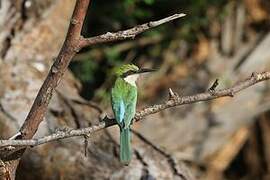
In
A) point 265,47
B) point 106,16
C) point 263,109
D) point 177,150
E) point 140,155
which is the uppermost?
point 106,16

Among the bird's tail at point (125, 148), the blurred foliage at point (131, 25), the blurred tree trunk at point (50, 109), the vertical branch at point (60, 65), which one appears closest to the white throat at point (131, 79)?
the bird's tail at point (125, 148)

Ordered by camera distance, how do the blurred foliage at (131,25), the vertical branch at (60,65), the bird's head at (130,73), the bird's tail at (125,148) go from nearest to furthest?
1. the vertical branch at (60,65)
2. the bird's tail at (125,148)
3. the bird's head at (130,73)
4. the blurred foliage at (131,25)

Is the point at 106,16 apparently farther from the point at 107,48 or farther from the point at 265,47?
the point at 265,47

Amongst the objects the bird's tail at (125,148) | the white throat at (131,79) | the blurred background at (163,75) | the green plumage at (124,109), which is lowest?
the bird's tail at (125,148)

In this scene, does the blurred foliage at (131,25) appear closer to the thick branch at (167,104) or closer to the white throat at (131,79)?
the white throat at (131,79)

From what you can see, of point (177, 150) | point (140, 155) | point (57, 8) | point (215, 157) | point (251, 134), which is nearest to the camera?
point (140, 155)

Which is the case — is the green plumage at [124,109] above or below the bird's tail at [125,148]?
above

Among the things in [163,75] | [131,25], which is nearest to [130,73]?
[163,75]

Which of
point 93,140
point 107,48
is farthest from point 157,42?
point 93,140
